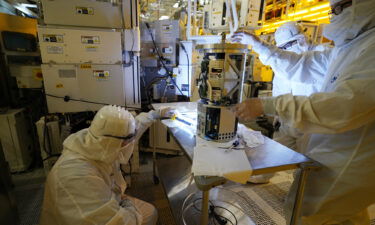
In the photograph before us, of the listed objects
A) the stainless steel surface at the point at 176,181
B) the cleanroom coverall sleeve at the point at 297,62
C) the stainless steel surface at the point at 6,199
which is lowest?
the stainless steel surface at the point at 176,181

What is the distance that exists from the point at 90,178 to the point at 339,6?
1575 mm

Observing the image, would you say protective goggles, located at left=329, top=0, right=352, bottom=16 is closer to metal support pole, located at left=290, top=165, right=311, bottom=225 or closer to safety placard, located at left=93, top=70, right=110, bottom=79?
metal support pole, located at left=290, top=165, right=311, bottom=225

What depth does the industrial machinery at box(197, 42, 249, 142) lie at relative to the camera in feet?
3.56

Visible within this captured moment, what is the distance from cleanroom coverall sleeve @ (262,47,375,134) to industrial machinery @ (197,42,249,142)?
1.07 ft

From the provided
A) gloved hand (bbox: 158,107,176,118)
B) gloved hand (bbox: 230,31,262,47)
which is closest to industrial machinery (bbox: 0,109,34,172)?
gloved hand (bbox: 158,107,176,118)

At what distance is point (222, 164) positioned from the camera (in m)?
0.94

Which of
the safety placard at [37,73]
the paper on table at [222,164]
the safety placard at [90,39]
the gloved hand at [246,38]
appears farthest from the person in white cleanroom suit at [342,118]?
the safety placard at [37,73]

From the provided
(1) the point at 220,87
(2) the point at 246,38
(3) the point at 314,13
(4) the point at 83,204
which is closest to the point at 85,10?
(2) the point at 246,38

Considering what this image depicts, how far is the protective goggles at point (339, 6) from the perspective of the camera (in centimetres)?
95

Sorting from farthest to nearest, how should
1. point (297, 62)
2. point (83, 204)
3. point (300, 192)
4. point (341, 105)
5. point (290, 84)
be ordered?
point (290, 84) → point (297, 62) → point (300, 192) → point (83, 204) → point (341, 105)

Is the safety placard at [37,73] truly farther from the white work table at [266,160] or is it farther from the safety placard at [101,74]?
the white work table at [266,160]

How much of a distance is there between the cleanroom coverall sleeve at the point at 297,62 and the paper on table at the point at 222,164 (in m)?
0.90

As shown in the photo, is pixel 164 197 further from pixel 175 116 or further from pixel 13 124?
pixel 13 124

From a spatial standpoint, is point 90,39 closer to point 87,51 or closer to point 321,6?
point 87,51
